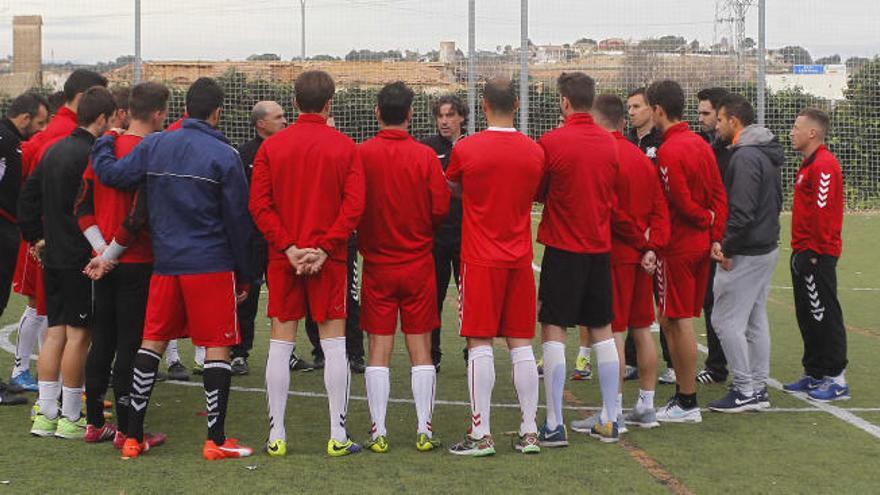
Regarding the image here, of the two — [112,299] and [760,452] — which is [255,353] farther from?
[760,452]

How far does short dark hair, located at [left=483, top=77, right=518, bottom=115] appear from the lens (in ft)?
22.9

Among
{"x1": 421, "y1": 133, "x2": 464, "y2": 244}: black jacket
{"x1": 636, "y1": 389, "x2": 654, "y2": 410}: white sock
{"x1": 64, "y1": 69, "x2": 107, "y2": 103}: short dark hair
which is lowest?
{"x1": 636, "y1": 389, "x2": 654, "y2": 410}: white sock

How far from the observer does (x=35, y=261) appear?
8508 mm

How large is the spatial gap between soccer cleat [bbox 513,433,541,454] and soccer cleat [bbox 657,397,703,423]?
4.06 ft

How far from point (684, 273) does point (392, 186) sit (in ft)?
6.94

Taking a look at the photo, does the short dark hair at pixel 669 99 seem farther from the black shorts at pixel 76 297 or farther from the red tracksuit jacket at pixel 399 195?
the black shorts at pixel 76 297

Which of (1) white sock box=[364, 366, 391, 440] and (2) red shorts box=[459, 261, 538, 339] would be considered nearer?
(2) red shorts box=[459, 261, 538, 339]

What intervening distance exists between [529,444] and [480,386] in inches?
17.1

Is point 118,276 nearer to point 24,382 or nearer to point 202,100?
point 202,100

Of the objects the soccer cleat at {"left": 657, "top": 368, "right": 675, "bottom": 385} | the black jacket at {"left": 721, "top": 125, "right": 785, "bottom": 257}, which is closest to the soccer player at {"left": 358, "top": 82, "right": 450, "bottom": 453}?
the black jacket at {"left": 721, "top": 125, "right": 785, "bottom": 257}

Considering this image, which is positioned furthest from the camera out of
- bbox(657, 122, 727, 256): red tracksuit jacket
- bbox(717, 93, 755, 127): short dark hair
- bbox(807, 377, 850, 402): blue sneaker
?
bbox(807, 377, 850, 402): blue sneaker

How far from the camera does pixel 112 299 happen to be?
725cm

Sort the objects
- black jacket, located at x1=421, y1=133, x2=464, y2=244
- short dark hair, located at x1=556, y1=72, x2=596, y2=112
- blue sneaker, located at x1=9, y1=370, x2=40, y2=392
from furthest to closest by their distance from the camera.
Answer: black jacket, located at x1=421, y1=133, x2=464, y2=244
blue sneaker, located at x1=9, y1=370, x2=40, y2=392
short dark hair, located at x1=556, y1=72, x2=596, y2=112

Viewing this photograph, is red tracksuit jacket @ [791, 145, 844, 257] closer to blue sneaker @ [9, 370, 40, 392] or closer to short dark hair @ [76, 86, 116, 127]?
short dark hair @ [76, 86, 116, 127]
